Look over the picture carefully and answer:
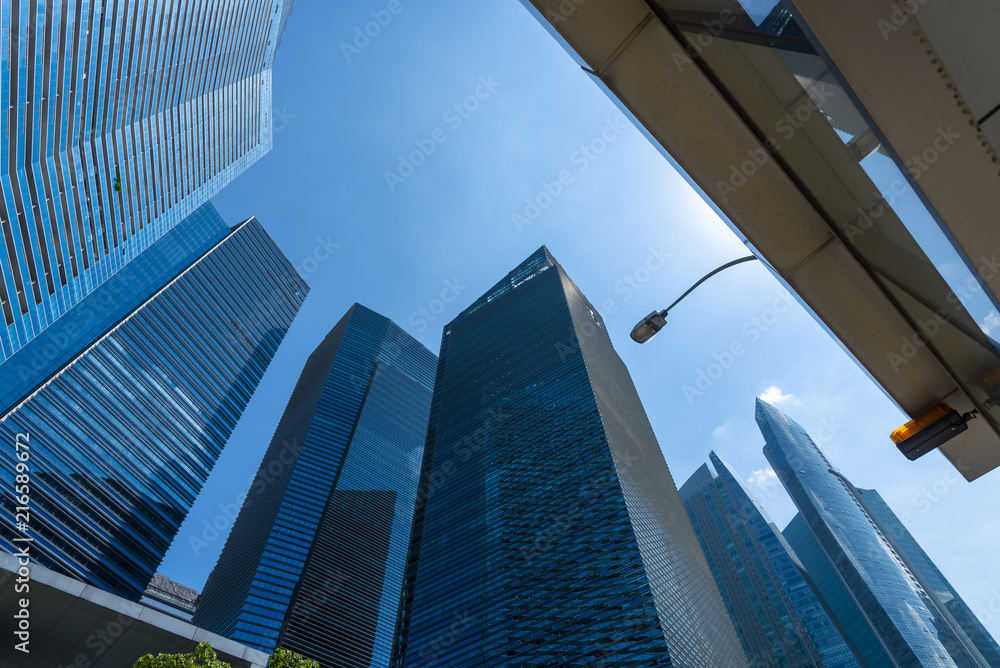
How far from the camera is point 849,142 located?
405 cm

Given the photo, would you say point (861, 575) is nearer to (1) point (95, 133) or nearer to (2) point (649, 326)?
(2) point (649, 326)

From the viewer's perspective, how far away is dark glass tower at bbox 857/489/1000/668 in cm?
14188

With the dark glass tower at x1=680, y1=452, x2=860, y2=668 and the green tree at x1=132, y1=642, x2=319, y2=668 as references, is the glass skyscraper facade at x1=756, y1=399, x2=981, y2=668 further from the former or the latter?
the green tree at x1=132, y1=642, x2=319, y2=668

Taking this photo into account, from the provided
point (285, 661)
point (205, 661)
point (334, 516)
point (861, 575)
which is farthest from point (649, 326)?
point (861, 575)

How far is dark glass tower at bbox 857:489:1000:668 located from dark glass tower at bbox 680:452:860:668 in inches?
1322

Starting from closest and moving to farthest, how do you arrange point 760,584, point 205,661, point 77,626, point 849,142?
point 849,142, point 205,661, point 77,626, point 760,584

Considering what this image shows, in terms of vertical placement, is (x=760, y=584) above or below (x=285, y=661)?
above

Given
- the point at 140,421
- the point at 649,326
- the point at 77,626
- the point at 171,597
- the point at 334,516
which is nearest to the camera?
the point at 649,326

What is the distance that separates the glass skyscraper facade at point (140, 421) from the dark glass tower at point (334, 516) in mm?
18092

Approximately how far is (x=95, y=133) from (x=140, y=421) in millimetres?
73576

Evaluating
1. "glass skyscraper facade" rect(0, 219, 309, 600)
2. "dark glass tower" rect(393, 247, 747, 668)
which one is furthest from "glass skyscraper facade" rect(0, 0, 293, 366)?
"dark glass tower" rect(393, 247, 747, 668)

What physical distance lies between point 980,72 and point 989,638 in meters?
207

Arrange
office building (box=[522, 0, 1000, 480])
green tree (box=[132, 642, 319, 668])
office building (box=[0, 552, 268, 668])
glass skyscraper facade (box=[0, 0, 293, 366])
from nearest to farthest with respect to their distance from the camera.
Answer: office building (box=[522, 0, 1000, 480]) < green tree (box=[132, 642, 319, 668]) < office building (box=[0, 552, 268, 668]) < glass skyscraper facade (box=[0, 0, 293, 366])

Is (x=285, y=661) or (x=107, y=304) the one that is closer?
(x=285, y=661)
